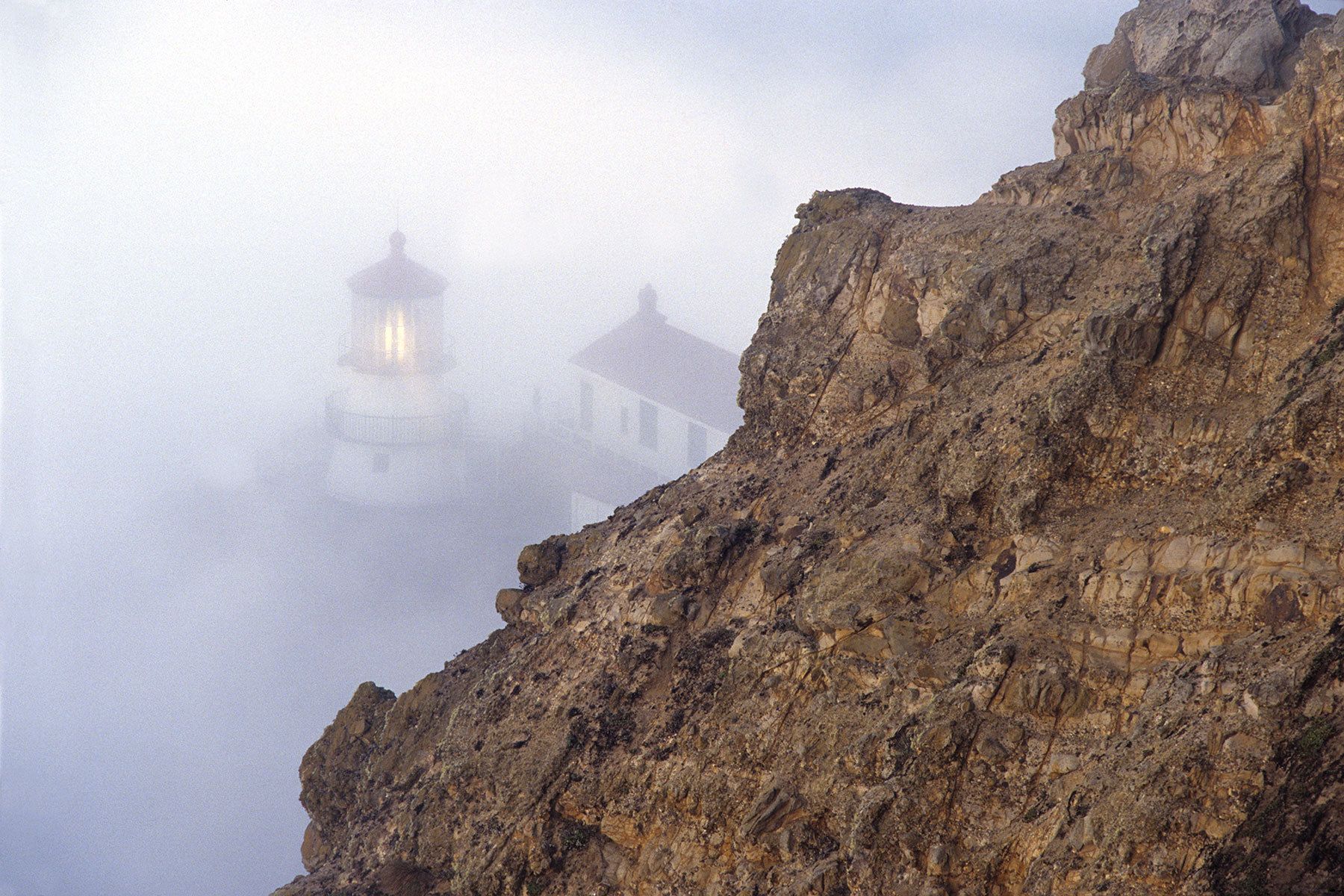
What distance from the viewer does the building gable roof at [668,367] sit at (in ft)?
218

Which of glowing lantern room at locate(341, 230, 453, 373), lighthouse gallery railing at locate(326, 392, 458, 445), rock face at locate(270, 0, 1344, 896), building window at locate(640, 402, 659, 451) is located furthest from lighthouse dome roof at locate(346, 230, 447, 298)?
rock face at locate(270, 0, 1344, 896)

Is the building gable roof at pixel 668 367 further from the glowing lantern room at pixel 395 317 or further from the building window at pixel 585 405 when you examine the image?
the glowing lantern room at pixel 395 317

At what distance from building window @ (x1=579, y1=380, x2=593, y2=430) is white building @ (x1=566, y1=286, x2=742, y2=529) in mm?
42

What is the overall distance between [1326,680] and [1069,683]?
186cm

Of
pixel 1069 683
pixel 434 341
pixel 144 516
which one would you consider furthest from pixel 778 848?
pixel 144 516

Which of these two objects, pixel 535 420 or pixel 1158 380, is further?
pixel 535 420

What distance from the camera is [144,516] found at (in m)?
83.9

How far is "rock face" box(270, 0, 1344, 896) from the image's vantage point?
8.94 metres

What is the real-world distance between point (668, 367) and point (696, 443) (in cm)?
607

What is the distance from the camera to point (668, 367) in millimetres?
69625

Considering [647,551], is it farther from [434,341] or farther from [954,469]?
[434,341]

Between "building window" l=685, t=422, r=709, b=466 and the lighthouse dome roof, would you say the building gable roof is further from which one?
the lighthouse dome roof

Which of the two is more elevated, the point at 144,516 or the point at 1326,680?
the point at 144,516

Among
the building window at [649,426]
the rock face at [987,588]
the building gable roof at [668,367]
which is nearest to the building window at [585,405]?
the building gable roof at [668,367]
